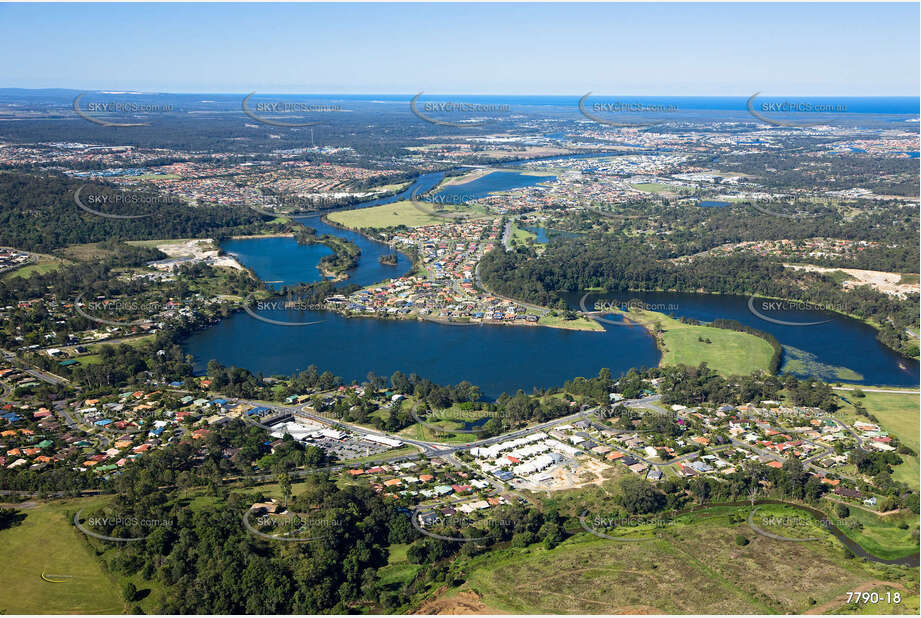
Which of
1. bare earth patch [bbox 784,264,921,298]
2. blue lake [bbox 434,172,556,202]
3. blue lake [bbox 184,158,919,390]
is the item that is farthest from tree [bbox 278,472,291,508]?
blue lake [bbox 434,172,556,202]

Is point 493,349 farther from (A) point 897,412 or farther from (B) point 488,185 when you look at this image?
(B) point 488,185

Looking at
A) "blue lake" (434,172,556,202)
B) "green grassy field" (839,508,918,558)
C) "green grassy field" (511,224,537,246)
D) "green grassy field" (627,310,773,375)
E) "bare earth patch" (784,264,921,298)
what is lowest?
"green grassy field" (839,508,918,558)

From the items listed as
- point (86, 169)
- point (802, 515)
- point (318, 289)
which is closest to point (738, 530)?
point (802, 515)

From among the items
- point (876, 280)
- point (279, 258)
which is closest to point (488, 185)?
point (279, 258)

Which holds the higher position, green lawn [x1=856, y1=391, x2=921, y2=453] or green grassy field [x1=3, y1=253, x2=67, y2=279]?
green grassy field [x1=3, y1=253, x2=67, y2=279]

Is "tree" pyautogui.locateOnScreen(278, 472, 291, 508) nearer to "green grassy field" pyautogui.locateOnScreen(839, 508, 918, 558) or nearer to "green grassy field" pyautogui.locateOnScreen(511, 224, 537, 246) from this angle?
"green grassy field" pyautogui.locateOnScreen(839, 508, 918, 558)

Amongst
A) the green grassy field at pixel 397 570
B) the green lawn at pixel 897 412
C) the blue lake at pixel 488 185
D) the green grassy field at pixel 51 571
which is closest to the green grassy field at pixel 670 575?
the green grassy field at pixel 397 570
